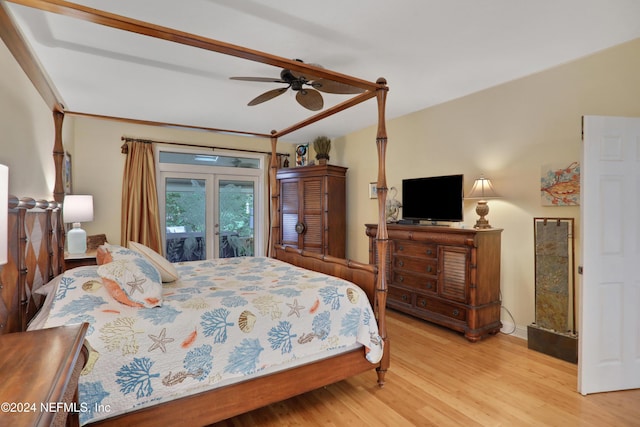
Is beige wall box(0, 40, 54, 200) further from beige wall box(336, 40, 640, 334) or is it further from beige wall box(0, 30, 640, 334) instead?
beige wall box(336, 40, 640, 334)

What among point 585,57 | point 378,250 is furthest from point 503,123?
point 378,250

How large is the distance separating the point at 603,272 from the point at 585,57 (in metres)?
1.83

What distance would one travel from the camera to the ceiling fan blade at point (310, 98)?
2756mm

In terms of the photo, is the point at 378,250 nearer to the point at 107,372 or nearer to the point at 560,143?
the point at 107,372

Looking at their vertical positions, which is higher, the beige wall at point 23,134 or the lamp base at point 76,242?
the beige wall at point 23,134

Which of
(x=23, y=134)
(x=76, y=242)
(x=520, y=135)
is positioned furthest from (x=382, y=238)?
(x=76, y=242)

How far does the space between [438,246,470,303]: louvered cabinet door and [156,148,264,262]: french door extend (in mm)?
3294

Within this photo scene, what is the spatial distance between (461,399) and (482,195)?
1922mm

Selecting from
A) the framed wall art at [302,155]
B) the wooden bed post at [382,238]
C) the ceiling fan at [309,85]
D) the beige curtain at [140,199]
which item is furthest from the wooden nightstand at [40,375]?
the framed wall art at [302,155]

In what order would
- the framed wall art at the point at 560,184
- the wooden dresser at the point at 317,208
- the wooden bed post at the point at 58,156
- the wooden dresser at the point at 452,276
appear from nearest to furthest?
the wooden bed post at the point at 58,156, the framed wall art at the point at 560,184, the wooden dresser at the point at 452,276, the wooden dresser at the point at 317,208

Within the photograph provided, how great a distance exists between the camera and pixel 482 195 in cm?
328

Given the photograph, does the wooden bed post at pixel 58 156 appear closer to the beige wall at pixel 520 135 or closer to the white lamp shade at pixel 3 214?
the white lamp shade at pixel 3 214

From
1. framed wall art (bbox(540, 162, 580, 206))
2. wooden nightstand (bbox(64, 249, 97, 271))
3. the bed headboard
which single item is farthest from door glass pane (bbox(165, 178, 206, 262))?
framed wall art (bbox(540, 162, 580, 206))

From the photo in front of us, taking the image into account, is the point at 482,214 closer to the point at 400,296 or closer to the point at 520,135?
the point at 520,135
